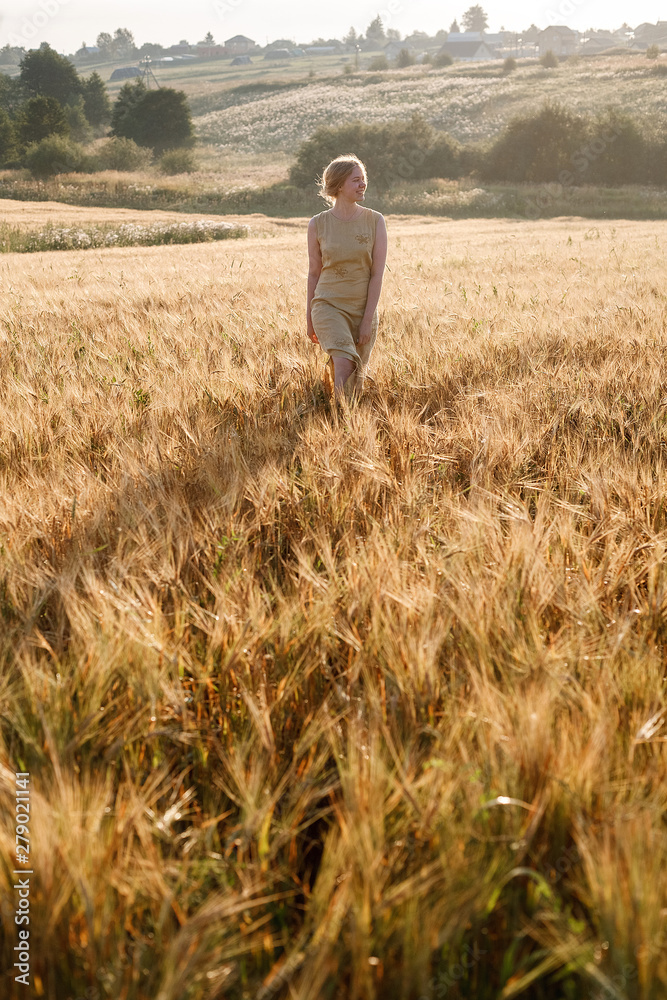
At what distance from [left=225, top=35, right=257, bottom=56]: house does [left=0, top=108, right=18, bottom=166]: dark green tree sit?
12534cm

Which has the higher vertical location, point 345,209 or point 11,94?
point 11,94

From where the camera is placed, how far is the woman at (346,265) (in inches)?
154

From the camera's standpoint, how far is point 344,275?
13.5 feet

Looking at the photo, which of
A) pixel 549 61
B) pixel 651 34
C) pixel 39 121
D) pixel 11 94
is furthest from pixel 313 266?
pixel 651 34

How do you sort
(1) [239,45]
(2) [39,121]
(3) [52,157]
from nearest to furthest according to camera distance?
(3) [52,157], (2) [39,121], (1) [239,45]

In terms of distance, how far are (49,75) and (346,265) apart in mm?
73568

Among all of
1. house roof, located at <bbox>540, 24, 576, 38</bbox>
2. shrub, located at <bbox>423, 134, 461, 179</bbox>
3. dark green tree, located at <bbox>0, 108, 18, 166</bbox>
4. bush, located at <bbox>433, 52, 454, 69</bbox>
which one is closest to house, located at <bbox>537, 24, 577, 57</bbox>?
house roof, located at <bbox>540, 24, 576, 38</bbox>

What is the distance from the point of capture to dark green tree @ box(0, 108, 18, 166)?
4484 cm

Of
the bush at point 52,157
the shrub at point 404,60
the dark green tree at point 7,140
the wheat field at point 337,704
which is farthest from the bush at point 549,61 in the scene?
the wheat field at point 337,704

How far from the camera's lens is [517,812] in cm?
92

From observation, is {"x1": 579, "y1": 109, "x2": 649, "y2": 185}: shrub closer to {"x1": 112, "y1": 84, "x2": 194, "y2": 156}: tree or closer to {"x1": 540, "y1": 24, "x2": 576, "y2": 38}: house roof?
{"x1": 112, "y1": 84, "x2": 194, "y2": 156}: tree

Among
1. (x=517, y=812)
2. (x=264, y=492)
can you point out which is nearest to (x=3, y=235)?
(x=264, y=492)

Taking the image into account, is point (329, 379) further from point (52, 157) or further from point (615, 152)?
point (52, 157)

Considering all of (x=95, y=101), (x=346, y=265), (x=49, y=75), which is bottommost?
(x=346, y=265)
